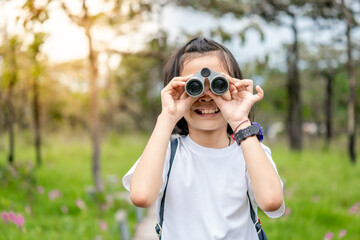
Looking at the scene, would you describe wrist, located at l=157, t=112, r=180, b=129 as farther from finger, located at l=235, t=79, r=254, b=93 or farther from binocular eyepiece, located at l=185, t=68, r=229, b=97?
finger, located at l=235, t=79, r=254, b=93

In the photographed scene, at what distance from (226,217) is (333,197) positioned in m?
4.43

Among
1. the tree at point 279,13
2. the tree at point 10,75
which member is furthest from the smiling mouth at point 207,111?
the tree at point 279,13

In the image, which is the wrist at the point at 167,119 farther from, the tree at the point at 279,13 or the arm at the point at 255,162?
the tree at the point at 279,13

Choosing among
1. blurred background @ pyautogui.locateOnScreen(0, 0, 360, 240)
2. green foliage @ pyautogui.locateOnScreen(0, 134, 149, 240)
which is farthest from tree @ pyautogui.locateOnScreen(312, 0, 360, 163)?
green foliage @ pyautogui.locateOnScreen(0, 134, 149, 240)

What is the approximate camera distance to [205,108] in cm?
159

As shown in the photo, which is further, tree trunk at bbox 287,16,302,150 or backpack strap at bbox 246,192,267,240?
tree trunk at bbox 287,16,302,150

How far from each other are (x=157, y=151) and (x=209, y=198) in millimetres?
274

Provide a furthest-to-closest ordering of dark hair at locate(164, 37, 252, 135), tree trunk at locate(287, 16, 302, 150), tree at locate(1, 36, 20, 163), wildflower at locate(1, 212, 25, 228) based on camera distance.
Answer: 1. tree trunk at locate(287, 16, 302, 150)
2. tree at locate(1, 36, 20, 163)
3. wildflower at locate(1, 212, 25, 228)
4. dark hair at locate(164, 37, 252, 135)

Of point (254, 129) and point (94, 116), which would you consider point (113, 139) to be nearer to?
point (94, 116)

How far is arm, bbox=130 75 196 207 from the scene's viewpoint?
142 cm

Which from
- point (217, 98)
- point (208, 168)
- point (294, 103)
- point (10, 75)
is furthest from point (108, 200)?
point (294, 103)

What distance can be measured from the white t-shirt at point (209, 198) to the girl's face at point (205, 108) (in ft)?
0.34

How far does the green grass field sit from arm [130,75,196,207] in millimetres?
2039

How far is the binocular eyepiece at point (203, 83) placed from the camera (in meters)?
1.43
